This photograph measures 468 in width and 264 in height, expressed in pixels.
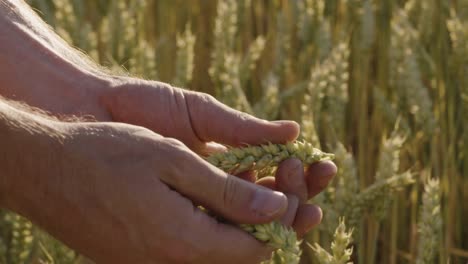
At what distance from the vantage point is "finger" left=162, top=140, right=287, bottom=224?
1159mm

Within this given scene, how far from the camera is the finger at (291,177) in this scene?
4.11 ft

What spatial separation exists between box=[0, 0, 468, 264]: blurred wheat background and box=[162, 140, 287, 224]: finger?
0.31 metres

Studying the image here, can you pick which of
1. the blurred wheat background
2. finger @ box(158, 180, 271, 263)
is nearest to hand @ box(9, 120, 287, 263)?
finger @ box(158, 180, 271, 263)

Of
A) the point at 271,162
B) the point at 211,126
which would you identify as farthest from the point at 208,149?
the point at 271,162

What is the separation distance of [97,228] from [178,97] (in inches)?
13.5

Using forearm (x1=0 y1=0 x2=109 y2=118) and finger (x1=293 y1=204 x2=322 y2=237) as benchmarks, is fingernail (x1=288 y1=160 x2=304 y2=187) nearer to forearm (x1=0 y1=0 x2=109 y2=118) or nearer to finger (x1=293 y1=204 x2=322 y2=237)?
finger (x1=293 y1=204 x2=322 y2=237)

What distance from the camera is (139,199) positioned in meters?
1.14

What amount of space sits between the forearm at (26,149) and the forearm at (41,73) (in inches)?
14.7

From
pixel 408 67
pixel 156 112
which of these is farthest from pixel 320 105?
pixel 156 112

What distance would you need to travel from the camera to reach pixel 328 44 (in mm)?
2170

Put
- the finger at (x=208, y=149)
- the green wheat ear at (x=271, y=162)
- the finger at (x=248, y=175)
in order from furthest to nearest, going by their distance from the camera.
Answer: the finger at (x=208, y=149), the finger at (x=248, y=175), the green wheat ear at (x=271, y=162)

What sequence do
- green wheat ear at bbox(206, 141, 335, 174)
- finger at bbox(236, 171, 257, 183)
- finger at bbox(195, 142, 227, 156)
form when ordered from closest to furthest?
green wheat ear at bbox(206, 141, 335, 174) → finger at bbox(236, 171, 257, 183) → finger at bbox(195, 142, 227, 156)

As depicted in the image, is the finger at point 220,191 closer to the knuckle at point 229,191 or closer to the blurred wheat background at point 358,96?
the knuckle at point 229,191

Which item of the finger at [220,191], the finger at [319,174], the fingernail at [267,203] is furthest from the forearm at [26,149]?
the finger at [319,174]
